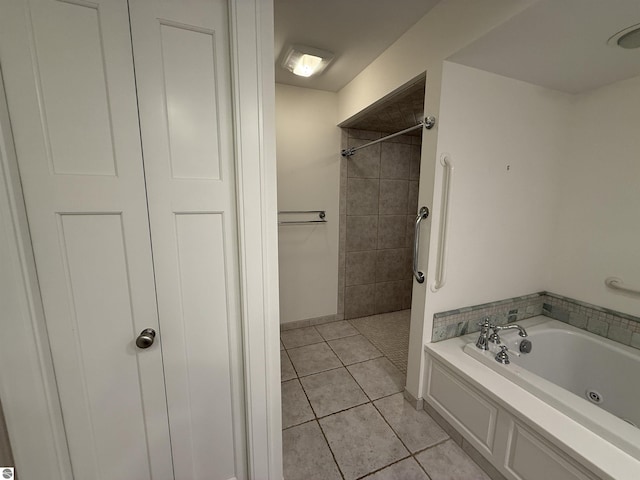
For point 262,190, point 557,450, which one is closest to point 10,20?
point 262,190

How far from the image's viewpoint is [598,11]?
96 centimetres

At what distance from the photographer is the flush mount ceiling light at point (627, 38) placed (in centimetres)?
107

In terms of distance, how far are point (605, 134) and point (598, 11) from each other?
104 centimetres

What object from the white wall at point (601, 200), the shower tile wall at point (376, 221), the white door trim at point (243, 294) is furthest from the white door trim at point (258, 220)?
the white wall at point (601, 200)

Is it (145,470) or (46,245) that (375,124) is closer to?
(46,245)

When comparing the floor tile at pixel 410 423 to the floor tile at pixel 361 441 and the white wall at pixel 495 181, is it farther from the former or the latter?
the white wall at pixel 495 181

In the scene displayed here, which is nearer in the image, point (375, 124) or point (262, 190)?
point (262, 190)

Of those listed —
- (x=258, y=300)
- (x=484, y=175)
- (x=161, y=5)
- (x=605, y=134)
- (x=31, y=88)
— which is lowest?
(x=258, y=300)

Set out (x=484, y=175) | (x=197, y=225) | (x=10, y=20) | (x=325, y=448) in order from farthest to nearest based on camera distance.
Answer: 1. (x=484, y=175)
2. (x=325, y=448)
3. (x=197, y=225)
4. (x=10, y=20)

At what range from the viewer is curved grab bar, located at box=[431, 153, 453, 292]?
55.8 inches

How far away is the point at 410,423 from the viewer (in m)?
1.59

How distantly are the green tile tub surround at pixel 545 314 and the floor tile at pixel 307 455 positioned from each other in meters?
0.93

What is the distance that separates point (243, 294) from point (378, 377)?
1581 millimetres

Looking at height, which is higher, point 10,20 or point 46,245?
point 10,20
